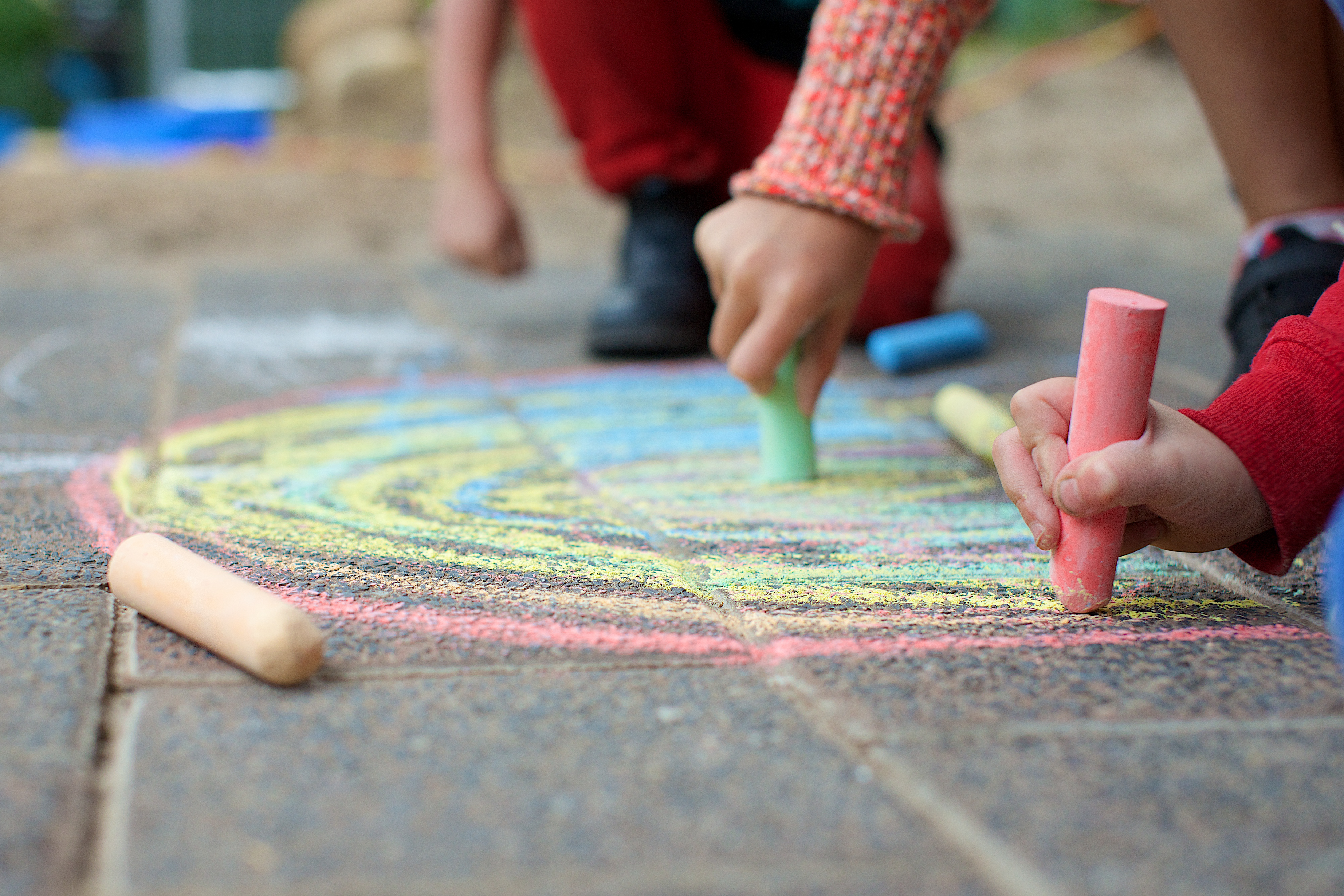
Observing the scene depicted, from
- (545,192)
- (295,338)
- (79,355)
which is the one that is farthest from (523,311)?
(545,192)

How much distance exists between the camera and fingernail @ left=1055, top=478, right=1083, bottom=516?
34.7 inches

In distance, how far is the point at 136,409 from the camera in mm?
1718

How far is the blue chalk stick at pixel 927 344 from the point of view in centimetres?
196

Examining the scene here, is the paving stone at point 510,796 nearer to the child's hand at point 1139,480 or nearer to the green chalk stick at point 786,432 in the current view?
the child's hand at point 1139,480

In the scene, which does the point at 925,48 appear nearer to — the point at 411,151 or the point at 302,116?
the point at 411,151

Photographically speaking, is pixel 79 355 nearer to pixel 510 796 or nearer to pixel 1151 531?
pixel 510 796

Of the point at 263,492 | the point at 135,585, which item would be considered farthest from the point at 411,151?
the point at 135,585

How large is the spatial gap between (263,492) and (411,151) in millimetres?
4591

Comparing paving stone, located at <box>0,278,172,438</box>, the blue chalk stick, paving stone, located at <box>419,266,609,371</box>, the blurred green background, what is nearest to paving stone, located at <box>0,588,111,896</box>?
paving stone, located at <box>0,278,172,438</box>

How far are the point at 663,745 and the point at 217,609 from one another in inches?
13.7

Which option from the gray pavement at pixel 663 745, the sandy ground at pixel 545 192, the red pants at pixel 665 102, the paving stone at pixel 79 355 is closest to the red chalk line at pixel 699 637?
the gray pavement at pixel 663 745

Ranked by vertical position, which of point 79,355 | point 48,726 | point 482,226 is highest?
point 482,226

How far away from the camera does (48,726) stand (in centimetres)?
77

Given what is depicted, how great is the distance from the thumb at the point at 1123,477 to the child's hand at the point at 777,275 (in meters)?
0.47
